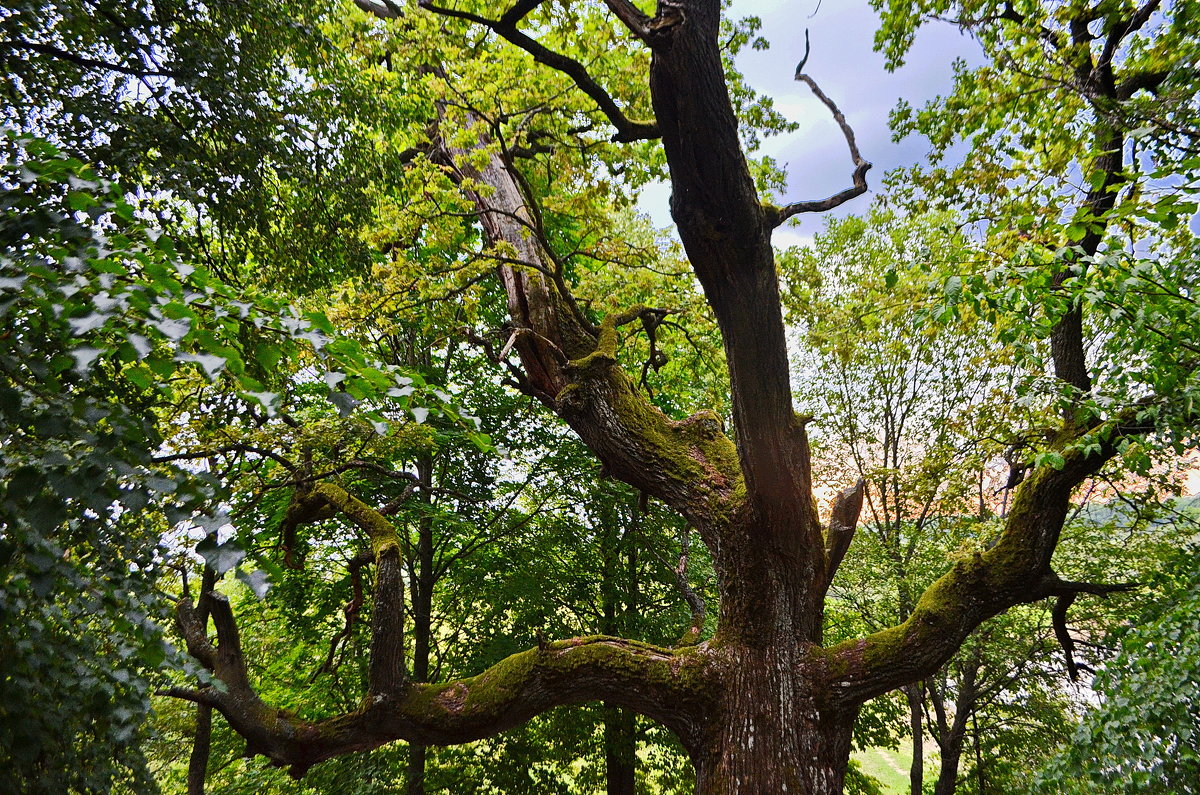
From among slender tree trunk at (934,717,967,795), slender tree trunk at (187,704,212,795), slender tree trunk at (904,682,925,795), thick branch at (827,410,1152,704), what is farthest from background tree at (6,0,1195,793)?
slender tree trunk at (934,717,967,795)

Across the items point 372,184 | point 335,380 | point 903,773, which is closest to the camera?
point 335,380

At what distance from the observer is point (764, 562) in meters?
3.99

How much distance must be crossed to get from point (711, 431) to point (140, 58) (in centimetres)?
412

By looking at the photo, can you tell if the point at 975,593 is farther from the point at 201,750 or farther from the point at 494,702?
the point at 201,750

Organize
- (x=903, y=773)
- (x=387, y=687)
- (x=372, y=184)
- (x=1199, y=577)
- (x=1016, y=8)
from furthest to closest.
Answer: (x=903, y=773) < (x=1016, y=8) < (x=372, y=184) < (x=387, y=687) < (x=1199, y=577)

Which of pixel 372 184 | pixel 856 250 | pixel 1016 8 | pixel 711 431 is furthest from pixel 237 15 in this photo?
pixel 856 250

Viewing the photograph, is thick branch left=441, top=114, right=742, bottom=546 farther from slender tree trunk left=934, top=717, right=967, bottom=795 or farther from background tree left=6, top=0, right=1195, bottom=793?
slender tree trunk left=934, top=717, right=967, bottom=795

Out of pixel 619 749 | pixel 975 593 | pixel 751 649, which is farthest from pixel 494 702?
pixel 619 749

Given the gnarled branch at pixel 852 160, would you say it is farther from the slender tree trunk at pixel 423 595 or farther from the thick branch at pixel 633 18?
the slender tree trunk at pixel 423 595

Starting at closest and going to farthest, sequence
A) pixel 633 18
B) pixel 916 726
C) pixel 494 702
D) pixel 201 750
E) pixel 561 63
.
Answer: pixel 633 18 < pixel 561 63 < pixel 494 702 < pixel 201 750 < pixel 916 726

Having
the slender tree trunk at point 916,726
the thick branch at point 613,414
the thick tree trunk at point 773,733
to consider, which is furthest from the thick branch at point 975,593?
the slender tree trunk at point 916,726

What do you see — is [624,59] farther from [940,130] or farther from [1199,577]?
[1199,577]

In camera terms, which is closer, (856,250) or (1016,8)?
(1016,8)

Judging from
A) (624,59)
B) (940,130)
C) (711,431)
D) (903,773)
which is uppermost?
(624,59)
